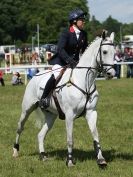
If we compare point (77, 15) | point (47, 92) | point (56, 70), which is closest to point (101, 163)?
point (47, 92)

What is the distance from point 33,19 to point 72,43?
9896 centimetres

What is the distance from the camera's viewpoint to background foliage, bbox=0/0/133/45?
103m

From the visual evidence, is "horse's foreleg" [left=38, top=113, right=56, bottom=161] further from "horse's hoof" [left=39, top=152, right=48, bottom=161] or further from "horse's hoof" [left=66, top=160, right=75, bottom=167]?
"horse's hoof" [left=66, top=160, right=75, bottom=167]

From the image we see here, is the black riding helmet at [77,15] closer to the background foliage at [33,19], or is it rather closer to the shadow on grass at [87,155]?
the shadow on grass at [87,155]

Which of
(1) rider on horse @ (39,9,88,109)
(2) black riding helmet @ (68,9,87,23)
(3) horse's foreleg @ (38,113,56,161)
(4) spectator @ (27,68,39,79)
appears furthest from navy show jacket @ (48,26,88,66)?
(4) spectator @ (27,68,39,79)

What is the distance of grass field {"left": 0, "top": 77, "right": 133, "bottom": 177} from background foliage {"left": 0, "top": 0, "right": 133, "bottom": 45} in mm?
84150

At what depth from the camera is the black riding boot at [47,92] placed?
10336 millimetres

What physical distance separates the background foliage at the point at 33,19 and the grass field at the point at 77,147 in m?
84.1

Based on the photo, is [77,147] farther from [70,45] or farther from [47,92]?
[70,45]

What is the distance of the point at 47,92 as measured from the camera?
10.4 m

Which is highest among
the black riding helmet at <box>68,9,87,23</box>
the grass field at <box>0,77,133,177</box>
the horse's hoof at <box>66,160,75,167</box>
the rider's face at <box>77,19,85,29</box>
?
the black riding helmet at <box>68,9,87,23</box>

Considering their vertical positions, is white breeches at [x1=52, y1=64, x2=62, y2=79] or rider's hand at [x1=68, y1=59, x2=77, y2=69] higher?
rider's hand at [x1=68, y1=59, x2=77, y2=69]

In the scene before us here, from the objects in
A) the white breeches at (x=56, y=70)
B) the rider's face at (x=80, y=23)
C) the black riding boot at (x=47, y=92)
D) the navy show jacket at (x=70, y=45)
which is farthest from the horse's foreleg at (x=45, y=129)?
the rider's face at (x=80, y=23)

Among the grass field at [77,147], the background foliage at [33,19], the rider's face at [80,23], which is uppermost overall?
the background foliage at [33,19]
